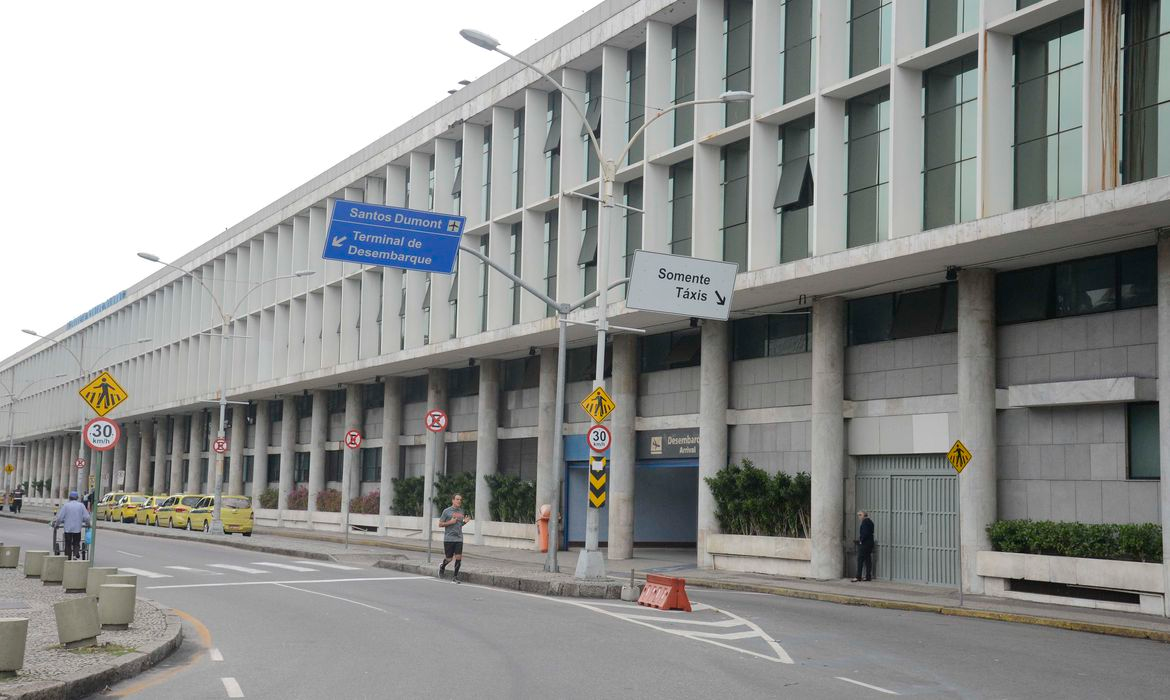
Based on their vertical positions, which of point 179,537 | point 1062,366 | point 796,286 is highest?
point 796,286

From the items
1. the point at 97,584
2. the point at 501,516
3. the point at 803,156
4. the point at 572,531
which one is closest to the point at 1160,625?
the point at 803,156

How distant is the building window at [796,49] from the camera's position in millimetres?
27453

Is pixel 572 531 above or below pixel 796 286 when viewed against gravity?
below

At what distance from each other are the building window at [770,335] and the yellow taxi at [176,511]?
28162 mm

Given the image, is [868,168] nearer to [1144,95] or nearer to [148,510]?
[1144,95]

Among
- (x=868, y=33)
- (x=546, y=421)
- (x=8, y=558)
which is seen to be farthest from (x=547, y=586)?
(x=546, y=421)

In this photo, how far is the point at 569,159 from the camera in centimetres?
3588

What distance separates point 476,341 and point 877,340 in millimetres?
15670

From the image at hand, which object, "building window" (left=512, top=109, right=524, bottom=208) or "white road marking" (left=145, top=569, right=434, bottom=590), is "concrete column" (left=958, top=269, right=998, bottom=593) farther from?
"building window" (left=512, top=109, right=524, bottom=208)

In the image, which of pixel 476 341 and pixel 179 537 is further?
pixel 179 537

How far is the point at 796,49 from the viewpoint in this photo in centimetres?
2791

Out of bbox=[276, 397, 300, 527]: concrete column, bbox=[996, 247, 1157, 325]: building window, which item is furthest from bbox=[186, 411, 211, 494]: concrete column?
bbox=[996, 247, 1157, 325]: building window

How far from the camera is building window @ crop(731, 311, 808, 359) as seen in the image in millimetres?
29422

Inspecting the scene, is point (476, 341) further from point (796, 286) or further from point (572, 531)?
point (796, 286)
